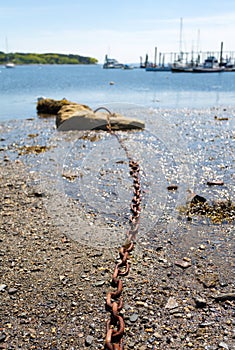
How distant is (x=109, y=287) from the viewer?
372 centimetres

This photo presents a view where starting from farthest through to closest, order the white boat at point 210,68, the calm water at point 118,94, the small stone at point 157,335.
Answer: the white boat at point 210,68 → the calm water at point 118,94 → the small stone at point 157,335

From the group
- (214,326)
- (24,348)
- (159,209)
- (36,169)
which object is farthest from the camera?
(36,169)

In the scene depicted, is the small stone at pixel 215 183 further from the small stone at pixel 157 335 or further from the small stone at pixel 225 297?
the small stone at pixel 157 335

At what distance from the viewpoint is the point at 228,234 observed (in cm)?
490

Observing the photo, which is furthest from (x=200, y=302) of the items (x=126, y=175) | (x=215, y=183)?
(x=126, y=175)

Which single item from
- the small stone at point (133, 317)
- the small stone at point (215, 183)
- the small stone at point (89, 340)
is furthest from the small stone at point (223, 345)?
the small stone at point (215, 183)

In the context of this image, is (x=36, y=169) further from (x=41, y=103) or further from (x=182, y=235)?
(x=41, y=103)

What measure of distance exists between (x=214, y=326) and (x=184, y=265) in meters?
1.00

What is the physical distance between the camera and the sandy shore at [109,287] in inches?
120

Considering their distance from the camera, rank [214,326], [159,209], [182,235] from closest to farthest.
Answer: [214,326] < [182,235] < [159,209]

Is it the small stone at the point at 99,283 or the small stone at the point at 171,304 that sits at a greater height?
the small stone at the point at 171,304

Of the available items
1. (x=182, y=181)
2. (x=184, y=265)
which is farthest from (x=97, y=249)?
(x=182, y=181)

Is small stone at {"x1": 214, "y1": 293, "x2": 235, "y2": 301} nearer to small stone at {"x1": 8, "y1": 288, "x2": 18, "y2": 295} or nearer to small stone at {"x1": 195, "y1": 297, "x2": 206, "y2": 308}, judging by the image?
small stone at {"x1": 195, "y1": 297, "x2": 206, "y2": 308}

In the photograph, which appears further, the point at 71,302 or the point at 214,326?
the point at 71,302
